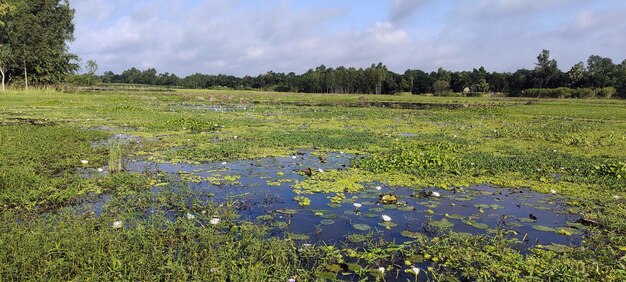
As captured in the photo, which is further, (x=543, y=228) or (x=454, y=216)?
(x=454, y=216)

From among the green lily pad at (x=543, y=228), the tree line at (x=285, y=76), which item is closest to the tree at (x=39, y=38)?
the tree line at (x=285, y=76)

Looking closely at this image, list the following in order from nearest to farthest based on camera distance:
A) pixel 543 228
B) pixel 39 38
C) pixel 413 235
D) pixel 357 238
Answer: pixel 357 238 → pixel 413 235 → pixel 543 228 → pixel 39 38

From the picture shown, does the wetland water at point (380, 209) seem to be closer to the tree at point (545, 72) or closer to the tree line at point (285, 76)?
the tree line at point (285, 76)

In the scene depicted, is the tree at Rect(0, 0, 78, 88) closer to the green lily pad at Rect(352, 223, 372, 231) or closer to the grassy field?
the grassy field

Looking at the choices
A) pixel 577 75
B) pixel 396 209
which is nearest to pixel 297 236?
pixel 396 209

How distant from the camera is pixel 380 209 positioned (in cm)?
623

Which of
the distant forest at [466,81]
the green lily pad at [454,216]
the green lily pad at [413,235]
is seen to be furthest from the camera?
the distant forest at [466,81]

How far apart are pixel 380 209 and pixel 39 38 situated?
44376 millimetres

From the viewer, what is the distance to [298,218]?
577cm

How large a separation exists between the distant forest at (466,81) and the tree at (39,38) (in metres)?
31.0

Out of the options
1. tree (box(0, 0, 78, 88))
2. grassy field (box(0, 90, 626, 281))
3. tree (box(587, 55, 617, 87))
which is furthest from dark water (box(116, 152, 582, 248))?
tree (box(587, 55, 617, 87))

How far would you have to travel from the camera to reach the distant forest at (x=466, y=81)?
72688 millimetres

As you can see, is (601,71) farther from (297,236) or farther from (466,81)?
(297,236)

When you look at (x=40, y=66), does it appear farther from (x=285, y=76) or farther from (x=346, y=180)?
(x=285, y=76)
